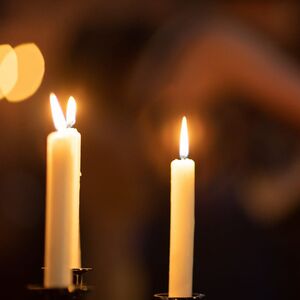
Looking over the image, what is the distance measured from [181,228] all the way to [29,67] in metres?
0.71

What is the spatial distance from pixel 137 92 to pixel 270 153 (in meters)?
0.28

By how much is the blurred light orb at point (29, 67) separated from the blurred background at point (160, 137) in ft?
0.05

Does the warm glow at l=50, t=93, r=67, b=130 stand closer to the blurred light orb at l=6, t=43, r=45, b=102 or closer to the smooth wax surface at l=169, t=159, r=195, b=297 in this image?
the smooth wax surface at l=169, t=159, r=195, b=297

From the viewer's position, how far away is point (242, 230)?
110 cm

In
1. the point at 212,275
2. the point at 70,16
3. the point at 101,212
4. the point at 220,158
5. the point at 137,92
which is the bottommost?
the point at 212,275

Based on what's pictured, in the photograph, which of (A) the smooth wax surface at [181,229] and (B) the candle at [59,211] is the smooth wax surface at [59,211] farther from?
(A) the smooth wax surface at [181,229]

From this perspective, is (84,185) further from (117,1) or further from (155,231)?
(117,1)

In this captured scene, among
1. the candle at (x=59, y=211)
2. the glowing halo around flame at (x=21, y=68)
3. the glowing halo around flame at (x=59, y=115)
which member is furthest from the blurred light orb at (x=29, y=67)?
the candle at (x=59, y=211)

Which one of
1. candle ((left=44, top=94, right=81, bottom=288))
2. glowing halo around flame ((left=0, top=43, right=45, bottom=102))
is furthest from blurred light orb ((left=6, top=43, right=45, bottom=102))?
candle ((left=44, top=94, right=81, bottom=288))

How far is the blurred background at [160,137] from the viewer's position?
1088mm

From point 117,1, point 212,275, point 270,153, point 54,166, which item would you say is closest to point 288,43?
point 270,153

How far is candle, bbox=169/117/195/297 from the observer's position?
0.53 m

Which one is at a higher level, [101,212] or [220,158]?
[220,158]

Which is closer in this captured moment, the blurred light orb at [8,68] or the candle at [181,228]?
the candle at [181,228]
